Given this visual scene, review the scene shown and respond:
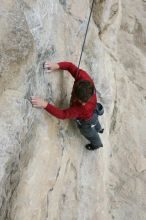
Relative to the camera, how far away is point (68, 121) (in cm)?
448

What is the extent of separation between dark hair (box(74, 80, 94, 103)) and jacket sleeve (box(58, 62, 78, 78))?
33cm

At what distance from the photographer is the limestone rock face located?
11.8ft

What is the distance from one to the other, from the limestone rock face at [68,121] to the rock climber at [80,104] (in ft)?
0.34

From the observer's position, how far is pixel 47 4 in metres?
4.04

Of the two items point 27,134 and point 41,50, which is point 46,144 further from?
point 41,50

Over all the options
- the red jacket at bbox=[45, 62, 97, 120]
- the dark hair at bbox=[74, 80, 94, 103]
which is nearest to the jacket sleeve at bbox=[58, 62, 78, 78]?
the red jacket at bbox=[45, 62, 97, 120]

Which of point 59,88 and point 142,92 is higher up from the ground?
point 59,88

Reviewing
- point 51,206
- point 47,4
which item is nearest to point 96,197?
point 51,206

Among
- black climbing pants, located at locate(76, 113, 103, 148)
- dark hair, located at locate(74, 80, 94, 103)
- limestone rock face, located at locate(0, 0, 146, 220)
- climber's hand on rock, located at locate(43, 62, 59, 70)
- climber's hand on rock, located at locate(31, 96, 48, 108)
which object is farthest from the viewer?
black climbing pants, located at locate(76, 113, 103, 148)

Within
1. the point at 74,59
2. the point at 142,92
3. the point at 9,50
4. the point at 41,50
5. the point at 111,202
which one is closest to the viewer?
the point at 9,50

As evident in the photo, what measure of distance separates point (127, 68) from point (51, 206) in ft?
9.16

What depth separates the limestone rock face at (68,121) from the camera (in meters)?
3.58

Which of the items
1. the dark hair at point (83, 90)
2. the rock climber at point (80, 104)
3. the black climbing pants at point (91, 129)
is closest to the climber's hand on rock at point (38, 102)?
the rock climber at point (80, 104)

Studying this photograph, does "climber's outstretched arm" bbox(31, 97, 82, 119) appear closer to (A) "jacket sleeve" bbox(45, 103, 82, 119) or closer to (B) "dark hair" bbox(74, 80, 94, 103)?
(A) "jacket sleeve" bbox(45, 103, 82, 119)
